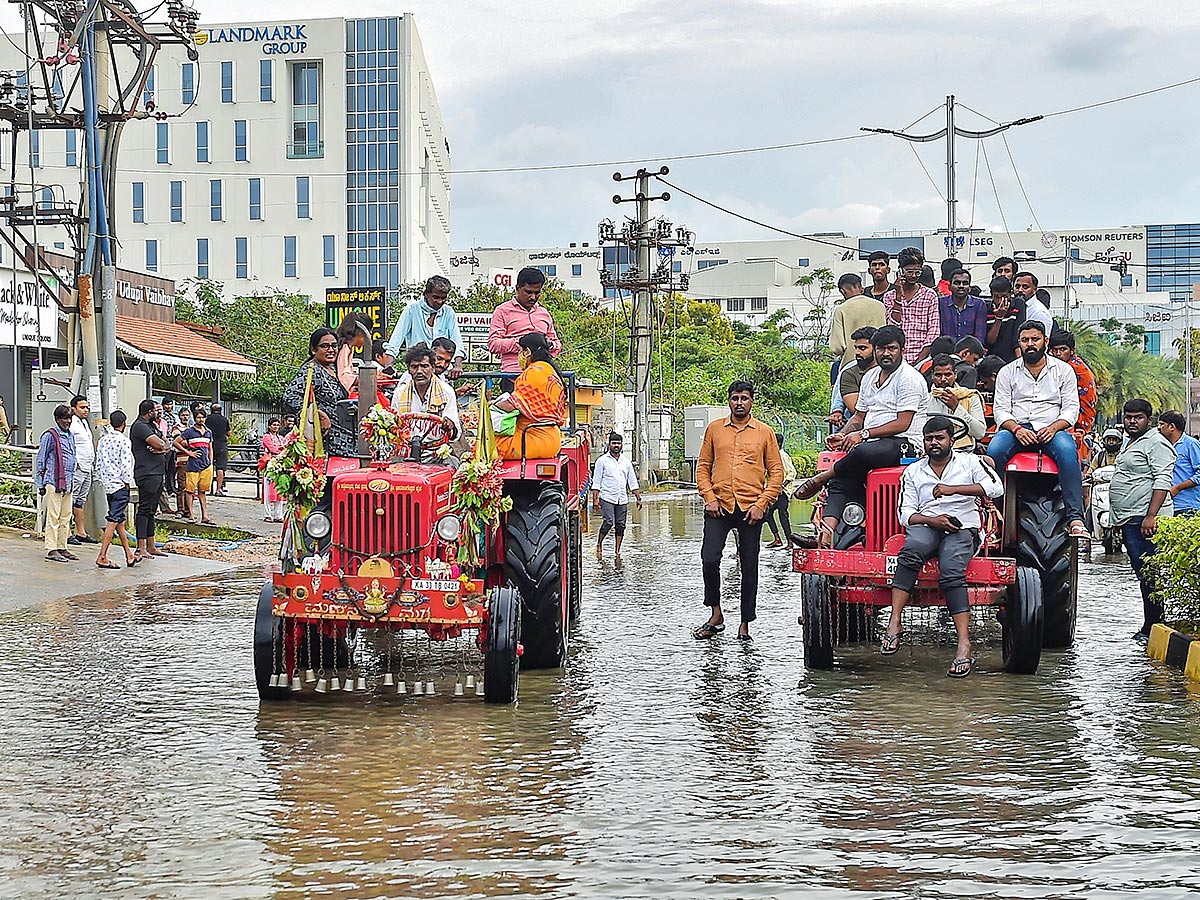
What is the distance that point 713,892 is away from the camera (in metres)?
5.96

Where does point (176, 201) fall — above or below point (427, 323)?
above

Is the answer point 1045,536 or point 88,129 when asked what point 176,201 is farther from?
point 1045,536

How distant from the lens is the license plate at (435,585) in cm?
959

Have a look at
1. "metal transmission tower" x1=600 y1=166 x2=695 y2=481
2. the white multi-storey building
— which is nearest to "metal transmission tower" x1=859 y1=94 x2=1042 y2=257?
"metal transmission tower" x1=600 y1=166 x2=695 y2=481

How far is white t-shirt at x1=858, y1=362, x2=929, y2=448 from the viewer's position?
1162 centimetres

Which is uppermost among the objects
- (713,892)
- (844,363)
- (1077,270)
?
(1077,270)

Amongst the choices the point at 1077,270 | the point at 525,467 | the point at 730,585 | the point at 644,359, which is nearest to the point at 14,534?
the point at 730,585

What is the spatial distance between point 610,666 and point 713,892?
5.75m

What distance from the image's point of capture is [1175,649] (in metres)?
11.5

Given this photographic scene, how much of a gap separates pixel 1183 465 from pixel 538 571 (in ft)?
18.8

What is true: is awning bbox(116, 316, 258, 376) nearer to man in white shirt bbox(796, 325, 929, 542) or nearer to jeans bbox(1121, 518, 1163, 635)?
man in white shirt bbox(796, 325, 929, 542)

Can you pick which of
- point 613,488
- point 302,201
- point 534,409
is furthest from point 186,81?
point 534,409

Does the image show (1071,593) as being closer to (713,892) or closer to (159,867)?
(713,892)

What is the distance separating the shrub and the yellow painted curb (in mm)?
160
